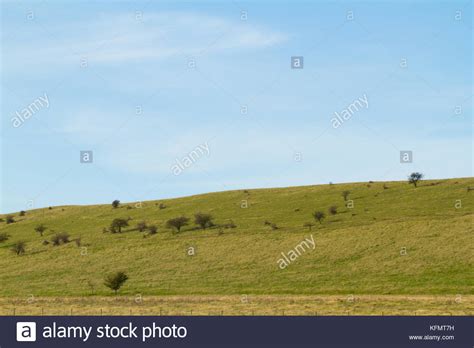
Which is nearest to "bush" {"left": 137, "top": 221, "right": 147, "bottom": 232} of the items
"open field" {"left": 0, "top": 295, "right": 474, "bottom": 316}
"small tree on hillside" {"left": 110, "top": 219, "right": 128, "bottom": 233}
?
"small tree on hillside" {"left": 110, "top": 219, "right": 128, "bottom": 233}

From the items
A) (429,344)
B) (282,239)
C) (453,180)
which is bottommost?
(429,344)

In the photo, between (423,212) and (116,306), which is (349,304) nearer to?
(116,306)

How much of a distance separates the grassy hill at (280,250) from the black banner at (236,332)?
29979 millimetres

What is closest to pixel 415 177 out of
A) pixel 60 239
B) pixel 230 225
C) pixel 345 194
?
pixel 345 194

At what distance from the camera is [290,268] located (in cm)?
8081

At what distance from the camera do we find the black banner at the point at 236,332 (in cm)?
3494

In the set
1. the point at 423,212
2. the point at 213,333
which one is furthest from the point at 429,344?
the point at 423,212

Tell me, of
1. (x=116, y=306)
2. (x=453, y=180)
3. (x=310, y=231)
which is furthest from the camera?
(x=453, y=180)

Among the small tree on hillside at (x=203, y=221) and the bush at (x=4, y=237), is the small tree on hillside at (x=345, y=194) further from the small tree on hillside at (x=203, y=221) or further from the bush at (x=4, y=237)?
the bush at (x=4, y=237)

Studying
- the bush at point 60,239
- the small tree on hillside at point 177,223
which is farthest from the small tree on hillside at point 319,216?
the bush at point 60,239

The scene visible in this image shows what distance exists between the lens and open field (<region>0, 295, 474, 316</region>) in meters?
53.6

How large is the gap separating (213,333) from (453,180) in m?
93.1

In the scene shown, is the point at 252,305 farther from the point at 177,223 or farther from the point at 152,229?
the point at 152,229

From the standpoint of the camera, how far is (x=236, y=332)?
117 feet
